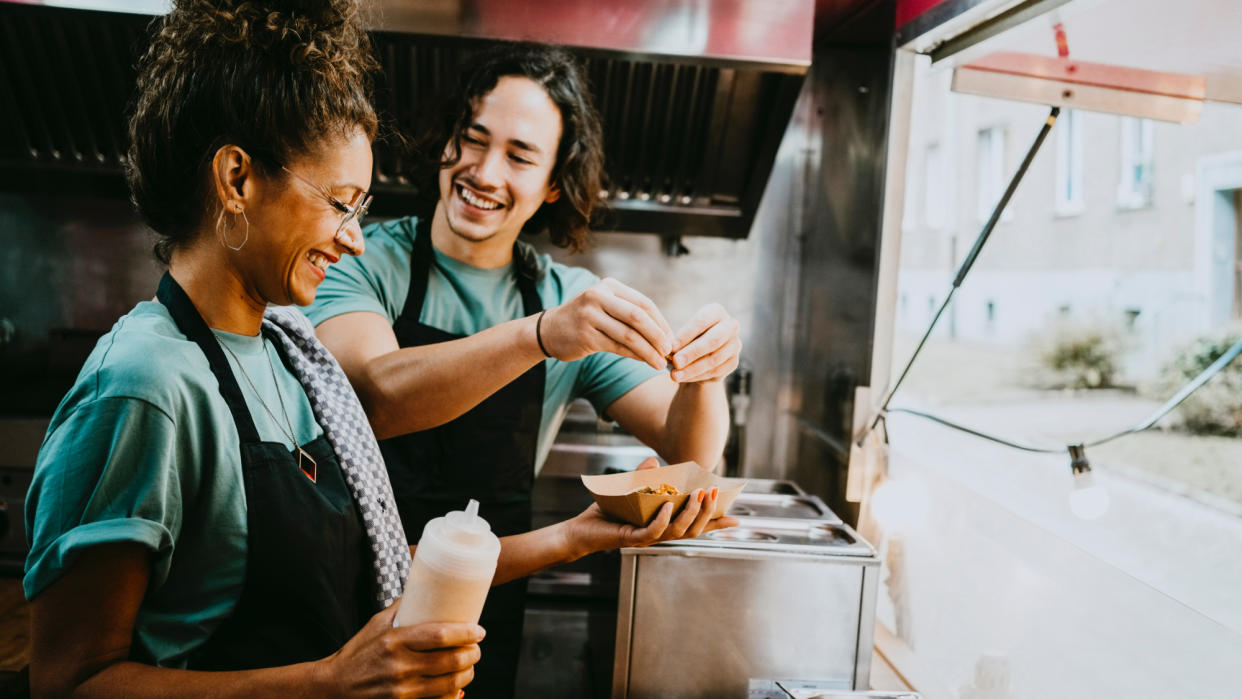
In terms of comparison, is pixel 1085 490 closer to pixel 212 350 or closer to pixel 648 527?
pixel 648 527

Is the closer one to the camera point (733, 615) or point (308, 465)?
point (308, 465)

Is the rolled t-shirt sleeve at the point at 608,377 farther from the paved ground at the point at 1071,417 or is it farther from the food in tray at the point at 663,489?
the paved ground at the point at 1071,417

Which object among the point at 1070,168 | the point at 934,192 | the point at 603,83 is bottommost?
the point at 603,83

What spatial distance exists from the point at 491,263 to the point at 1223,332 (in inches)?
357

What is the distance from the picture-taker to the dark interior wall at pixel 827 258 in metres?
2.19

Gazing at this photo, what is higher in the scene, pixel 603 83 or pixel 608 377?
pixel 603 83

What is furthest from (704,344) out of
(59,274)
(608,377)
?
(59,274)

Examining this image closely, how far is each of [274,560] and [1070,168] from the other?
12218mm

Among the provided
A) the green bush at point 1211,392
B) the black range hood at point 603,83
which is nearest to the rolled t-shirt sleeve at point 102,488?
the black range hood at point 603,83

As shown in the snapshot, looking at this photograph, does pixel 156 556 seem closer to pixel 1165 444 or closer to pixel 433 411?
pixel 433 411

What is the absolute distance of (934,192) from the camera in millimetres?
13633

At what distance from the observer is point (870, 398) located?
6.92 ft

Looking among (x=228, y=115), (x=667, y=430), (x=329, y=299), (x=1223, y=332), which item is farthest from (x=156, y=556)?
(x=1223, y=332)

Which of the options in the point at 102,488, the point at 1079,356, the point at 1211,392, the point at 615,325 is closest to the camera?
the point at 102,488
